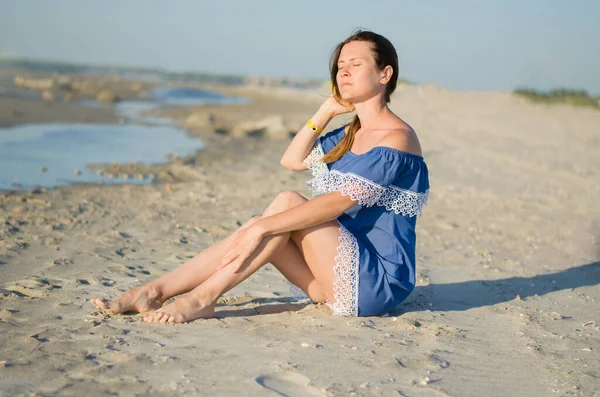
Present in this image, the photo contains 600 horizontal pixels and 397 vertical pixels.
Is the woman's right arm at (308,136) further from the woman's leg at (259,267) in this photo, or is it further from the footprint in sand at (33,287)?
the footprint in sand at (33,287)

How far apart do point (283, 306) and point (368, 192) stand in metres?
0.93

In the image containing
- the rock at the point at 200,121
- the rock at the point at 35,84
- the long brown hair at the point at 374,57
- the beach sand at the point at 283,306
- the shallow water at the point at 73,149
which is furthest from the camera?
the rock at the point at 35,84

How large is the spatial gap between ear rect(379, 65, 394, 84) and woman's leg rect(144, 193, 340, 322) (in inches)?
33.3

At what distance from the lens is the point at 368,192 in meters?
3.67

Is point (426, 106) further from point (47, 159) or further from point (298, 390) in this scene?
point (298, 390)

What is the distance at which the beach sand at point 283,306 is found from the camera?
9.72 feet

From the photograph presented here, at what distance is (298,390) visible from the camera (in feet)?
9.23

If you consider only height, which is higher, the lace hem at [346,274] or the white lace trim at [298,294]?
the lace hem at [346,274]

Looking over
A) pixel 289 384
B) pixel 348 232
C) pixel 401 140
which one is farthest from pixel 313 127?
pixel 289 384

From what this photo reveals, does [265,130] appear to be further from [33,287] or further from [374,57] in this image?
[374,57]

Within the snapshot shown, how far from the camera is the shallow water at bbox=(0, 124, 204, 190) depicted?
26.9 ft

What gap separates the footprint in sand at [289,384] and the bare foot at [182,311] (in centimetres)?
82

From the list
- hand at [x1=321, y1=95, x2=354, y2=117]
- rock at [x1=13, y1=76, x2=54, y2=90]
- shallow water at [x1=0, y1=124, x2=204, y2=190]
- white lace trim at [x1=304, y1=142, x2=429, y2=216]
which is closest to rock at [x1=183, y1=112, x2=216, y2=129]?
shallow water at [x1=0, y1=124, x2=204, y2=190]

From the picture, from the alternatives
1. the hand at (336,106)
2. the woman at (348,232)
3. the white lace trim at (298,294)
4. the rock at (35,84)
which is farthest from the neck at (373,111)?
the rock at (35,84)
